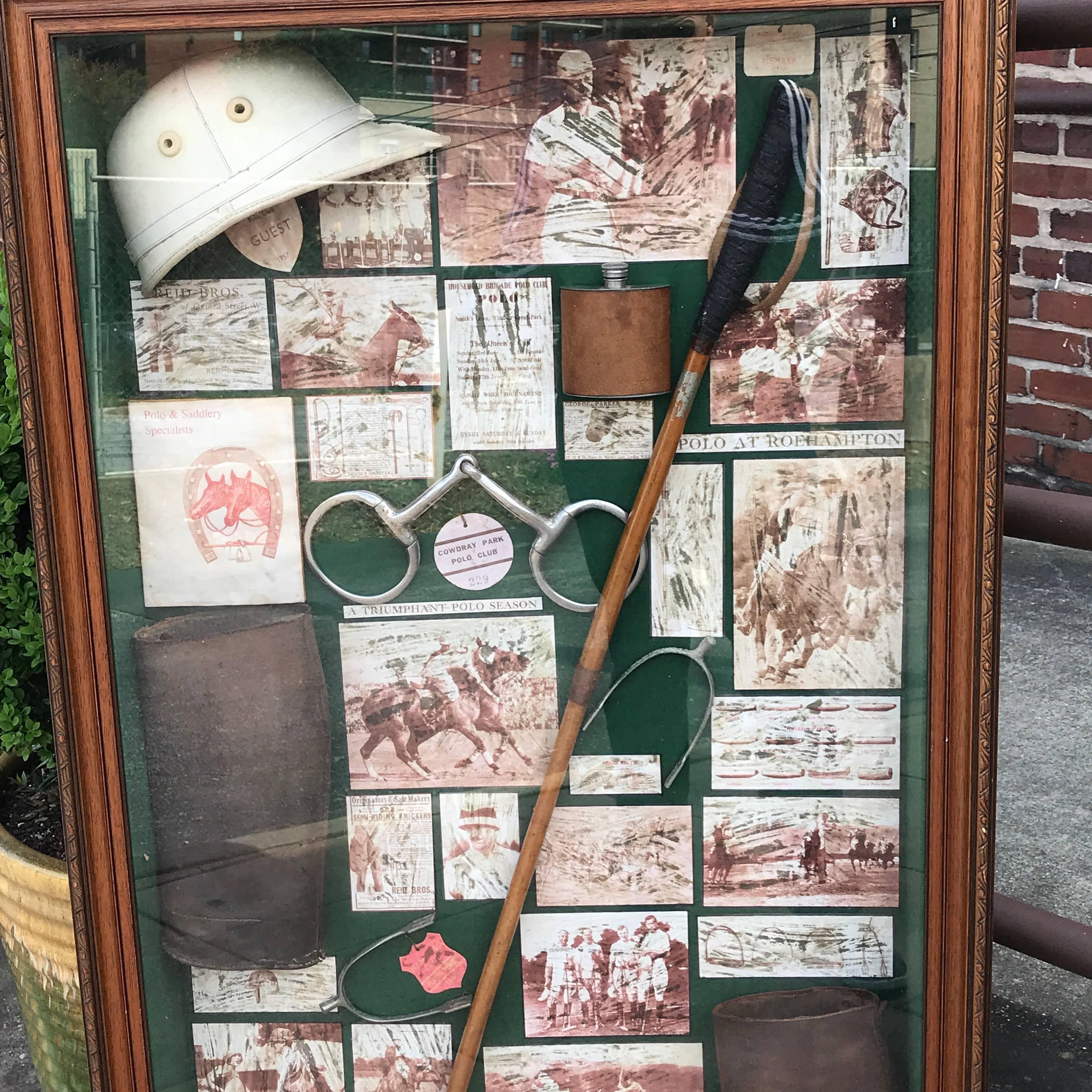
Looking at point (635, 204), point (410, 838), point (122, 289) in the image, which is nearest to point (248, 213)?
point (122, 289)

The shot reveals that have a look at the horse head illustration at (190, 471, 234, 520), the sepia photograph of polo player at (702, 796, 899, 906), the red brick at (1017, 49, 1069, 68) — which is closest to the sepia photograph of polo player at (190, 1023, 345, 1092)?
the sepia photograph of polo player at (702, 796, 899, 906)

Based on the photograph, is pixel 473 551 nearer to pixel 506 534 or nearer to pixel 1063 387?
pixel 506 534

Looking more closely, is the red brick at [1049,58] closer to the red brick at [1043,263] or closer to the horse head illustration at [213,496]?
the red brick at [1043,263]

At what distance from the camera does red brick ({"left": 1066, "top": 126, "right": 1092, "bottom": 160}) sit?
7.09ft

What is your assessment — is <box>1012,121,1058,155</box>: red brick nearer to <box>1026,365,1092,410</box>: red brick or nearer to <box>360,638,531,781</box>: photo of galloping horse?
<box>1026,365,1092,410</box>: red brick

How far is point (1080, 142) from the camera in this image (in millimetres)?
2182

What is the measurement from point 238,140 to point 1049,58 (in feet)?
6.22

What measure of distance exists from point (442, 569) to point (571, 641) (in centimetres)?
13

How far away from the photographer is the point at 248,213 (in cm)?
94

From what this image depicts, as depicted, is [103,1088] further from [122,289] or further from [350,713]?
[122,289]

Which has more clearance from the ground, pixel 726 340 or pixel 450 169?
pixel 450 169

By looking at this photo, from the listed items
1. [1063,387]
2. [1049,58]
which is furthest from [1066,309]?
[1049,58]

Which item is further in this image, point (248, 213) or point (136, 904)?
point (136, 904)

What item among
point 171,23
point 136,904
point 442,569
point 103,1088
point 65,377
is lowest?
point 103,1088
